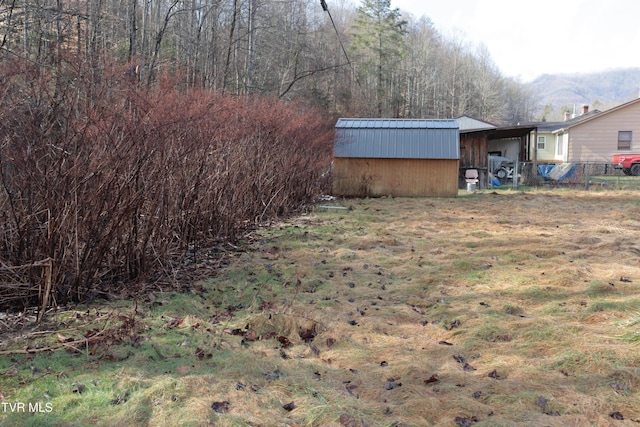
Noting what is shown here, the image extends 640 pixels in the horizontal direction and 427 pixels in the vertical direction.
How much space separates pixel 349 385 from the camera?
3520 mm

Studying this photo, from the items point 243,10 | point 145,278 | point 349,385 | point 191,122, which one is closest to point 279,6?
point 243,10

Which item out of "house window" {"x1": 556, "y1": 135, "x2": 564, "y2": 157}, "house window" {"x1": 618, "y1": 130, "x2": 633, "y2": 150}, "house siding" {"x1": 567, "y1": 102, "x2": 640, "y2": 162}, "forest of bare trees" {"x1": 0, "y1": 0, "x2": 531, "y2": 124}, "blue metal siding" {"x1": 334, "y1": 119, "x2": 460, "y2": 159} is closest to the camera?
"forest of bare trees" {"x1": 0, "y1": 0, "x2": 531, "y2": 124}

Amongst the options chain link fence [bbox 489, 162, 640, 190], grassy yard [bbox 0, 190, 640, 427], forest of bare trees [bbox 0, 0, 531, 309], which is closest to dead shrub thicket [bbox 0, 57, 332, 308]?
forest of bare trees [bbox 0, 0, 531, 309]

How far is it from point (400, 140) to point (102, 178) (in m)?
14.4

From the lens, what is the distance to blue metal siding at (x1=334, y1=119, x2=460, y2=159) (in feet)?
58.1

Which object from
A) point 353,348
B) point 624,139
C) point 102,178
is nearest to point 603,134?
point 624,139

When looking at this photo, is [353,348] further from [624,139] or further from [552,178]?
[624,139]

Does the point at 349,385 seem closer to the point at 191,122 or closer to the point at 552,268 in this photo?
the point at 552,268

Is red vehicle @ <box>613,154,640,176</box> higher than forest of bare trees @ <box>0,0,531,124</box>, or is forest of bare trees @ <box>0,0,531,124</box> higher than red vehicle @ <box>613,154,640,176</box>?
forest of bare trees @ <box>0,0,531,124</box>

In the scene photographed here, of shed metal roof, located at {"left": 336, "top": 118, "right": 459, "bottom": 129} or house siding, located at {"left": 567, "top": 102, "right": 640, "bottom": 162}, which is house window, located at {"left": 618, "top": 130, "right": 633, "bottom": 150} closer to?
house siding, located at {"left": 567, "top": 102, "right": 640, "bottom": 162}

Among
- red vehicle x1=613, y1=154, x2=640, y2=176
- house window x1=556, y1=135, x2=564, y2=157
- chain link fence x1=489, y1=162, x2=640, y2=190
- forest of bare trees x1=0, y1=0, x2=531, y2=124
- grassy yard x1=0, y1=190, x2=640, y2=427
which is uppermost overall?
forest of bare trees x1=0, y1=0, x2=531, y2=124

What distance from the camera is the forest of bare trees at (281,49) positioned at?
11750 mm

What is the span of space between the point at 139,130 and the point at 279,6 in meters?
31.5

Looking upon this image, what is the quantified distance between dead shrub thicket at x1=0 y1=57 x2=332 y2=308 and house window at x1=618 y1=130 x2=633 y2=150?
99.8ft
